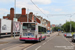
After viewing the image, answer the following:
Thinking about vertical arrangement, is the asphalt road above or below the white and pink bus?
below

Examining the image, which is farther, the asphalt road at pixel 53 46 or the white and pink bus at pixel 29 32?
the white and pink bus at pixel 29 32

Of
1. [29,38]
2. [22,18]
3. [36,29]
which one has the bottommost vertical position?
[29,38]

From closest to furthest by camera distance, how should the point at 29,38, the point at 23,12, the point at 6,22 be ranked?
the point at 29,38
the point at 6,22
the point at 23,12

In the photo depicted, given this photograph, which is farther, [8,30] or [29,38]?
[8,30]

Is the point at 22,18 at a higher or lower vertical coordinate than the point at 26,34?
higher

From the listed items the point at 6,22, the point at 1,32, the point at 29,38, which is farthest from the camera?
the point at 6,22

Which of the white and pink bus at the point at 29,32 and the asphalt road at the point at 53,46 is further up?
the white and pink bus at the point at 29,32

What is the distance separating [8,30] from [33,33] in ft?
63.0

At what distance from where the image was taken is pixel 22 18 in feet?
206

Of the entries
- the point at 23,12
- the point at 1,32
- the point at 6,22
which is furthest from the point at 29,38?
the point at 23,12

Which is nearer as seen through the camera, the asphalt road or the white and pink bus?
the asphalt road

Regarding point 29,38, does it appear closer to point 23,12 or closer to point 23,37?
point 23,37

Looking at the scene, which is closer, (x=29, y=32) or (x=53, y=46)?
(x=53, y=46)

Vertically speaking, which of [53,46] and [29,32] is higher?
[29,32]
